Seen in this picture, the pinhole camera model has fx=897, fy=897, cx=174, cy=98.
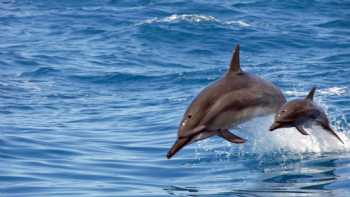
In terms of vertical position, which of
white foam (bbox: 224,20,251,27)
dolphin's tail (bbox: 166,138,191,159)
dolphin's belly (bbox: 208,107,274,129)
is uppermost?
white foam (bbox: 224,20,251,27)

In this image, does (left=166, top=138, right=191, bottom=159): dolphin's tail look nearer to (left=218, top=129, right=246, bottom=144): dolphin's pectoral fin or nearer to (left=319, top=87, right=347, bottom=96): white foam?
(left=218, top=129, right=246, bottom=144): dolphin's pectoral fin

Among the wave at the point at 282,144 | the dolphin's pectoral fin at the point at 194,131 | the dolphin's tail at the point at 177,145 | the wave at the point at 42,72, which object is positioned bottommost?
the wave at the point at 282,144

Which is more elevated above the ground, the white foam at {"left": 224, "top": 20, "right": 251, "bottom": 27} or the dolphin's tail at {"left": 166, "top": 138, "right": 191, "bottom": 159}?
the white foam at {"left": 224, "top": 20, "right": 251, "bottom": 27}

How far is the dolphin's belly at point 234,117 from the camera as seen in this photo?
8672mm

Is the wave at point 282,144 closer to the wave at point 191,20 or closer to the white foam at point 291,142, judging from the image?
the white foam at point 291,142

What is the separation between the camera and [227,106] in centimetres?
880

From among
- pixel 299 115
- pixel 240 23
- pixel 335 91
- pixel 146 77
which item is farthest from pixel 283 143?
pixel 240 23

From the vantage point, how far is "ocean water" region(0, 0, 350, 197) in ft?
34.6

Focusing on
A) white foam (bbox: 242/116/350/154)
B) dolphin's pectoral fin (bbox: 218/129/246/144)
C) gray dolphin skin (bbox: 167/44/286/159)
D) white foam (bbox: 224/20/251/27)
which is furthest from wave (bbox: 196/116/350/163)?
white foam (bbox: 224/20/251/27)

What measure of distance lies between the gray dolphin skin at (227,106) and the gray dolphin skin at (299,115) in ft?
0.85

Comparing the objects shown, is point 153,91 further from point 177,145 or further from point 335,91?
point 177,145

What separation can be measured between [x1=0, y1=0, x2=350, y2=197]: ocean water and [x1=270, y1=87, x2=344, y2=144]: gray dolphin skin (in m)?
0.67

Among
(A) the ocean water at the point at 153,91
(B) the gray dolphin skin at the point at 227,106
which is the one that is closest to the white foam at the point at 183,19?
(A) the ocean water at the point at 153,91

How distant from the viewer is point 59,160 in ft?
40.2
